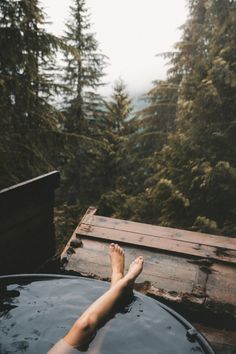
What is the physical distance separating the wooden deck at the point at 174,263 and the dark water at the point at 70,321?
3.16ft

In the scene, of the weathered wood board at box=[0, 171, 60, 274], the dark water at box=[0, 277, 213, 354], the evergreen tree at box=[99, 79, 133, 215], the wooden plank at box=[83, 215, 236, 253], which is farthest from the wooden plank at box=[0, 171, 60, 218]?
the evergreen tree at box=[99, 79, 133, 215]

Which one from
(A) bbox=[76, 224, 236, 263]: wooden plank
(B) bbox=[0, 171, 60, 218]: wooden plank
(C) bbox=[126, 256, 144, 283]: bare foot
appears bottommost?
(A) bbox=[76, 224, 236, 263]: wooden plank

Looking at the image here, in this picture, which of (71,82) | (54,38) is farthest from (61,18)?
(54,38)

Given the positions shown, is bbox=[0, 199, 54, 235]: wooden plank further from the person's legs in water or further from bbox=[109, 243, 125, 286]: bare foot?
the person's legs in water

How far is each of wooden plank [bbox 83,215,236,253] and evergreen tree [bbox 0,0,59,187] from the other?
7.82ft

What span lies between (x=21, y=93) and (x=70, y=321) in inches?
223

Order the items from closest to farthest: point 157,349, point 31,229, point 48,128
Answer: point 157,349 < point 31,229 < point 48,128

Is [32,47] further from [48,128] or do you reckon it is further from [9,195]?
[9,195]

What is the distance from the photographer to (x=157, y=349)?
1.75 metres

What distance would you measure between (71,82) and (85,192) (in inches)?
213

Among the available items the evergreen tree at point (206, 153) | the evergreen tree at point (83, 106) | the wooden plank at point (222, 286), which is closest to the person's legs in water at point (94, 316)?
the wooden plank at point (222, 286)

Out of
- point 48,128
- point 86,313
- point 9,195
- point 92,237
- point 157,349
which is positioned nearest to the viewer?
point 157,349

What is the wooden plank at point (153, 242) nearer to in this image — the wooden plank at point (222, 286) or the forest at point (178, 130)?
the wooden plank at point (222, 286)

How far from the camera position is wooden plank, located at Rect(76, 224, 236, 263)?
363cm
